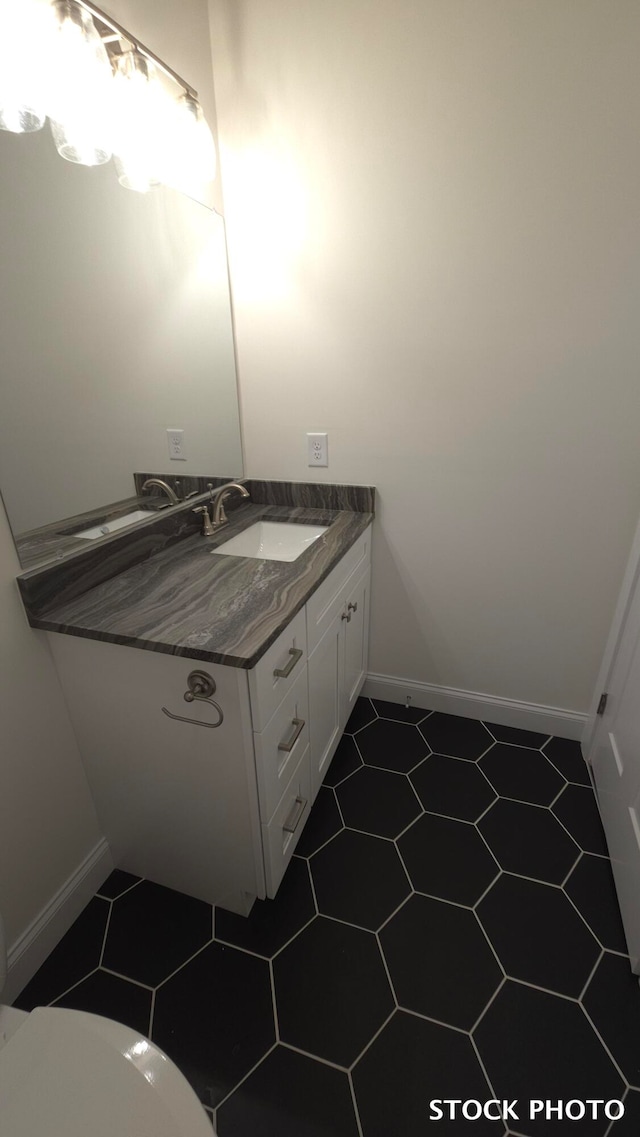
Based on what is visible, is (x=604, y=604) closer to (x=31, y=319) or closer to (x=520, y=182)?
(x=520, y=182)

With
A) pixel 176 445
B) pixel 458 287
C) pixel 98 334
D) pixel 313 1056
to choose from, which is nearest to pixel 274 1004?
pixel 313 1056

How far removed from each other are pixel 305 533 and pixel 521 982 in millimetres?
1350

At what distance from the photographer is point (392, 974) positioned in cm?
116

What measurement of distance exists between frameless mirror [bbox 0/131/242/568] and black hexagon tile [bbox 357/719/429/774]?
118cm

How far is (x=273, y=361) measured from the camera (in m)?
1.68

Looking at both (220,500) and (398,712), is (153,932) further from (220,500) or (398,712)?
(220,500)

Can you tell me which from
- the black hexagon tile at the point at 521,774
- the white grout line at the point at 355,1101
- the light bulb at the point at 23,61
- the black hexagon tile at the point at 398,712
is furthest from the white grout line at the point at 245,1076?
the light bulb at the point at 23,61

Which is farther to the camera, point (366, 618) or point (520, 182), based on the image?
point (366, 618)

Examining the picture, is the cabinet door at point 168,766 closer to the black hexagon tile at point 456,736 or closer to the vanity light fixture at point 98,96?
the black hexagon tile at point 456,736

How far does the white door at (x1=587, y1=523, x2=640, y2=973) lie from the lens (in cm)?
122

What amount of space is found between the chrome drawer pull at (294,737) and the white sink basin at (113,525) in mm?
689

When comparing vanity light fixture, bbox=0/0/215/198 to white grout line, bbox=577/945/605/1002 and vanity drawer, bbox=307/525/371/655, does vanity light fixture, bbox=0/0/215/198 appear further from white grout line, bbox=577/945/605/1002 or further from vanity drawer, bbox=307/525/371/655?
white grout line, bbox=577/945/605/1002

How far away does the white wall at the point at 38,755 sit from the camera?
3.45 ft

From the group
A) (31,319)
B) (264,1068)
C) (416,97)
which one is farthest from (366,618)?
(416,97)
